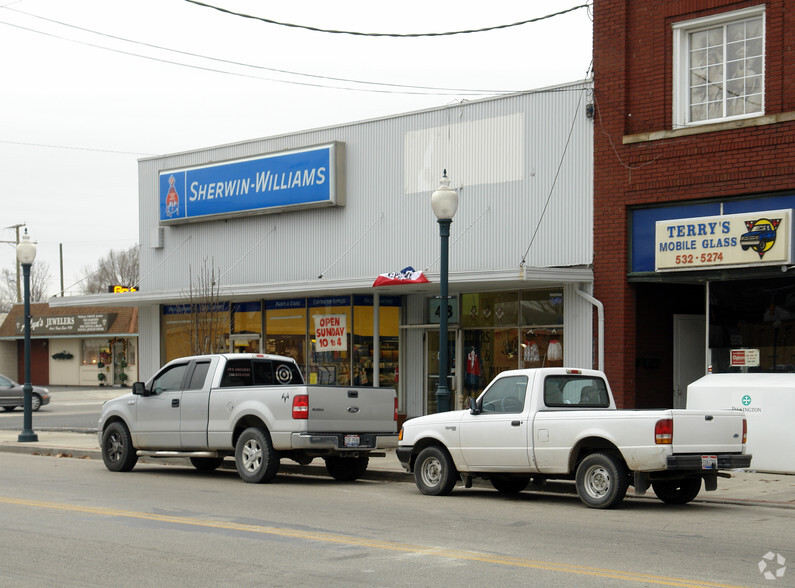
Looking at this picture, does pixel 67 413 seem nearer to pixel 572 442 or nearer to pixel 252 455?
pixel 252 455

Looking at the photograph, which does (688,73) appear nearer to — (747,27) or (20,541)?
(747,27)

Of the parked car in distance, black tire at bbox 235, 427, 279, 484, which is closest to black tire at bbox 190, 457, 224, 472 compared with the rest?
black tire at bbox 235, 427, 279, 484

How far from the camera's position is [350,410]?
15664 mm

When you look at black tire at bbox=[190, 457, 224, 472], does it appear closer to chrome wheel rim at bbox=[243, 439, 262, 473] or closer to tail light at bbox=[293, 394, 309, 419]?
chrome wheel rim at bbox=[243, 439, 262, 473]

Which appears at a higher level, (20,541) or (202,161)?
(202,161)

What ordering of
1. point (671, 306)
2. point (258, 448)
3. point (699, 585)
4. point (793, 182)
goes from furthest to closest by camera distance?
point (671, 306) → point (793, 182) → point (258, 448) → point (699, 585)

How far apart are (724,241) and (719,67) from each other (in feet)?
9.61

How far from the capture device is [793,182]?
1673 cm

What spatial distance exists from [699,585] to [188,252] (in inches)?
817

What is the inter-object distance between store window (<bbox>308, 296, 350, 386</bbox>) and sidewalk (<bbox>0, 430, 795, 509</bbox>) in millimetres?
→ 4091

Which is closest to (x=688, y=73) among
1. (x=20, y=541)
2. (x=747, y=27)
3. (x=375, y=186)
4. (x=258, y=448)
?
(x=747, y=27)

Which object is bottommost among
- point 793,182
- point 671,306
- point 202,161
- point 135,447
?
point 135,447

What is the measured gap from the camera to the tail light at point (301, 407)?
15102 millimetres

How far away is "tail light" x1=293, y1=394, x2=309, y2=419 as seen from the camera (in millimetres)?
15102
